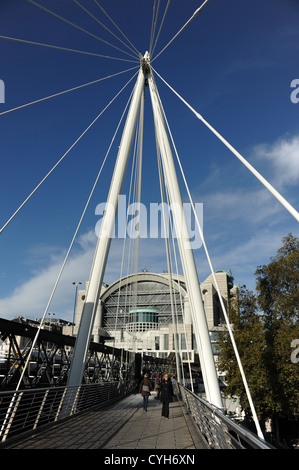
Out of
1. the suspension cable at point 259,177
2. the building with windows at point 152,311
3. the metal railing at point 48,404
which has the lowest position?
the metal railing at point 48,404

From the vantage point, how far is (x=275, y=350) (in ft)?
54.5

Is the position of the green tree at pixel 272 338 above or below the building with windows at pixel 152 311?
below

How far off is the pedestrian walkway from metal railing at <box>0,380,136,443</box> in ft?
0.99

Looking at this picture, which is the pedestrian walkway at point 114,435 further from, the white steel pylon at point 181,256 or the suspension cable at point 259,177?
the suspension cable at point 259,177

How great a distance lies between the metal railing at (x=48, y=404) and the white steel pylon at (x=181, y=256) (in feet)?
2.66

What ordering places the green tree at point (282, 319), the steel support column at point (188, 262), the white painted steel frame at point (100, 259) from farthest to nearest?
1. the green tree at point (282, 319)
2. the white painted steel frame at point (100, 259)
3. the steel support column at point (188, 262)

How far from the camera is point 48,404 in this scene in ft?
28.7

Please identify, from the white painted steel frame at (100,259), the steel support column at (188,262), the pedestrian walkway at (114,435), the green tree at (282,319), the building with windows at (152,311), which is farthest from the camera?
the building with windows at (152,311)

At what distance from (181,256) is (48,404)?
6.15 m

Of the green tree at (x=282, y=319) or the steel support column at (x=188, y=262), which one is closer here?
the steel support column at (x=188, y=262)

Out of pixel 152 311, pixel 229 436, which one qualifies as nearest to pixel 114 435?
pixel 229 436

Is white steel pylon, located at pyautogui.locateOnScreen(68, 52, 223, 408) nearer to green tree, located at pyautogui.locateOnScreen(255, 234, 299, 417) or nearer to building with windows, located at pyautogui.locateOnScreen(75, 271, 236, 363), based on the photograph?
green tree, located at pyautogui.locateOnScreen(255, 234, 299, 417)

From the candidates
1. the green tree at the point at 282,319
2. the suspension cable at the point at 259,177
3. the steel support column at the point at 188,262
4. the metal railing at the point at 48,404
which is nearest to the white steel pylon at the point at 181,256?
the steel support column at the point at 188,262

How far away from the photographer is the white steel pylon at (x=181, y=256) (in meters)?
11.0
